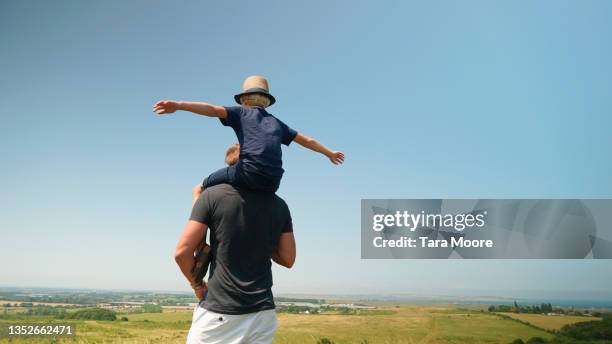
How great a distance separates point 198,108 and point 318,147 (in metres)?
1.14

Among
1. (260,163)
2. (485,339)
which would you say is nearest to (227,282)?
(260,163)

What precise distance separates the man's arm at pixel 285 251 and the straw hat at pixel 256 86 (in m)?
1.05

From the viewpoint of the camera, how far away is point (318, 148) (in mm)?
3824

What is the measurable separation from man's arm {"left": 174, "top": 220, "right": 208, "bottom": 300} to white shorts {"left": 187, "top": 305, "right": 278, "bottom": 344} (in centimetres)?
33

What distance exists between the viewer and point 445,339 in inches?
998

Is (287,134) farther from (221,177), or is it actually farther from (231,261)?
(231,261)

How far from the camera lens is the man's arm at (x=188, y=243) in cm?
295

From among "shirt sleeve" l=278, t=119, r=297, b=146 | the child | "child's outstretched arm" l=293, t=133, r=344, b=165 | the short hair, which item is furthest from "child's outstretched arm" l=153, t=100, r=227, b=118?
"child's outstretched arm" l=293, t=133, r=344, b=165

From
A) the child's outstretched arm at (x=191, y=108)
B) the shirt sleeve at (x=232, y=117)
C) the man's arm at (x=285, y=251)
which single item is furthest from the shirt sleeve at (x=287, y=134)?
the man's arm at (x=285, y=251)

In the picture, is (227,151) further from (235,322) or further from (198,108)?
(235,322)

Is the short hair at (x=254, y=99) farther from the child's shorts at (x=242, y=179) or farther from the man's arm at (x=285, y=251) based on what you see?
the man's arm at (x=285, y=251)

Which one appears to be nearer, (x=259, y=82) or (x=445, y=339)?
(x=259, y=82)

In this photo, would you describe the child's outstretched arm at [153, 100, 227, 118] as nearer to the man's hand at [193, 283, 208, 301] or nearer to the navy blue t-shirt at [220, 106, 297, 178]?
the navy blue t-shirt at [220, 106, 297, 178]

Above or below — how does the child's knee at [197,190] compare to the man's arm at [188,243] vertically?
above
